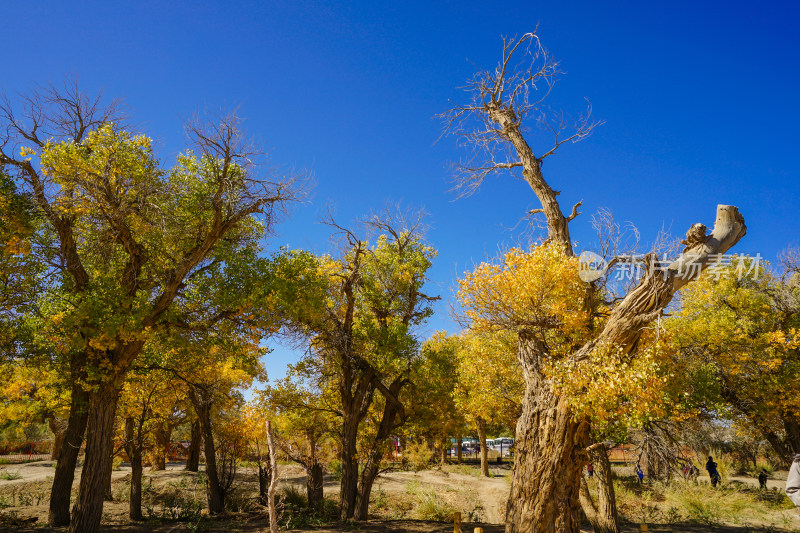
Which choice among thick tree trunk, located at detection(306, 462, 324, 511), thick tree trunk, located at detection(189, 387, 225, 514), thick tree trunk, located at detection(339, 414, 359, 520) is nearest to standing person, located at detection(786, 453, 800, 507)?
thick tree trunk, located at detection(339, 414, 359, 520)

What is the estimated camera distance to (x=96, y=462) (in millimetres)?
10648


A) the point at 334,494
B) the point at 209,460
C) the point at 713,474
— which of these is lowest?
the point at 334,494

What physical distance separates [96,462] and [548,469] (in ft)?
33.3

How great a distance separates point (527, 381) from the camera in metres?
9.12

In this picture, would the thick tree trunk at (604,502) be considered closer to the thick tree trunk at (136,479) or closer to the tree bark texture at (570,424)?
the tree bark texture at (570,424)

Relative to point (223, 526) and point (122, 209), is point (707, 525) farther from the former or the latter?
point (122, 209)

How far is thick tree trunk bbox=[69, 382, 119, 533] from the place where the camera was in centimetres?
1038

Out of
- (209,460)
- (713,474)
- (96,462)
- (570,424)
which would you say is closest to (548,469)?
(570,424)

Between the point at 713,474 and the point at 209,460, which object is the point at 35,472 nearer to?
the point at 209,460

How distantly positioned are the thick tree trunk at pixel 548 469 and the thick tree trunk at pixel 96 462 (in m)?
9.37

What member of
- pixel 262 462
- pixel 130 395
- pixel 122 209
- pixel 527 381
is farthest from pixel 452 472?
pixel 122 209

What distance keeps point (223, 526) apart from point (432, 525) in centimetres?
646

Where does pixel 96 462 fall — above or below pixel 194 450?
above

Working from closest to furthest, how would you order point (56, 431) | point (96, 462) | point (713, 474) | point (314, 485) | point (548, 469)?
point (548, 469) < point (96, 462) < point (314, 485) < point (713, 474) < point (56, 431)
